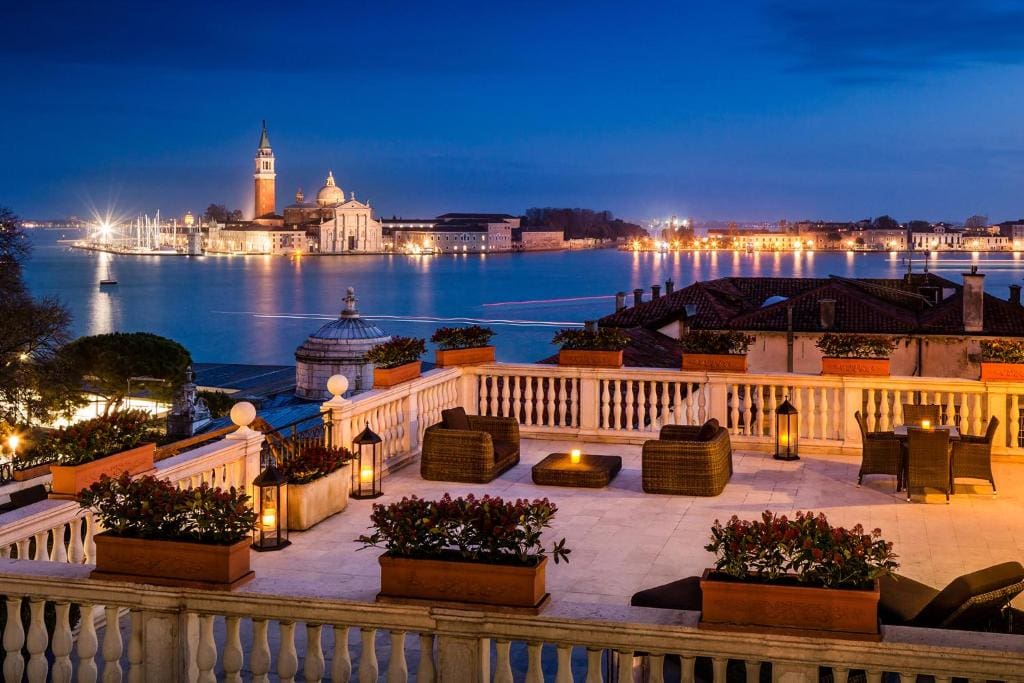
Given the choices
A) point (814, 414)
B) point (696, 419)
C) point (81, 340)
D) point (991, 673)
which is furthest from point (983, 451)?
point (81, 340)

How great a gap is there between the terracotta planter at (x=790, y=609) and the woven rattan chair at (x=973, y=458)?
17.0 ft

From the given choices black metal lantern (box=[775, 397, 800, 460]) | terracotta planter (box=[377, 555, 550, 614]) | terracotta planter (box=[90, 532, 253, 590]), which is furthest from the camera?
black metal lantern (box=[775, 397, 800, 460])

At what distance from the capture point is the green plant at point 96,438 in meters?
6.05

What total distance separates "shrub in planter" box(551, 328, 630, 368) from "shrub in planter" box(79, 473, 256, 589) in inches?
264

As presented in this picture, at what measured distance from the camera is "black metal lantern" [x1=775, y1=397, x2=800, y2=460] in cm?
1032

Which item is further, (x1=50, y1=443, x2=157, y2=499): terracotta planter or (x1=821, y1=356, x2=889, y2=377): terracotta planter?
(x1=821, y1=356, x2=889, y2=377): terracotta planter

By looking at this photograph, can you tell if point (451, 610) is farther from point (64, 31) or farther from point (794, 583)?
point (64, 31)

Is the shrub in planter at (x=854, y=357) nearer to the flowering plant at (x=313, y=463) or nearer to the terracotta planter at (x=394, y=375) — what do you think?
the terracotta planter at (x=394, y=375)

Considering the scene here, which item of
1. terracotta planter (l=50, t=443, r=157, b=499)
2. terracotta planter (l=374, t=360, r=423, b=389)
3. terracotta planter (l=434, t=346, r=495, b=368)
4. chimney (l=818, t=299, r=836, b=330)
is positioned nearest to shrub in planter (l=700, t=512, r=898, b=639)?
terracotta planter (l=50, t=443, r=157, b=499)

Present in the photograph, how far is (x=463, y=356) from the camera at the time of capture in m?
11.3

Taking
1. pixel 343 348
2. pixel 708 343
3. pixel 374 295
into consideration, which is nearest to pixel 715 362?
pixel 708 343

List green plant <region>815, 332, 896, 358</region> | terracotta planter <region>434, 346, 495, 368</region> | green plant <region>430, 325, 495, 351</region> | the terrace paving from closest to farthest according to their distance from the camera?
the terrace paving < green plant <region>815, 332, 896, 358</region> < terracotta planter <region>434, 346, 495, 368</region> < green plant <region>430, 325, 495, 351</region>

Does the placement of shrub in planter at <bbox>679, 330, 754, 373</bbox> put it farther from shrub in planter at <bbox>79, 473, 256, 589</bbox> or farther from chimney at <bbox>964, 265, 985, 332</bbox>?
chimney at <bbox>964, 265, 985, 332</bbox>

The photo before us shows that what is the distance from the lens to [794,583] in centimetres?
401
